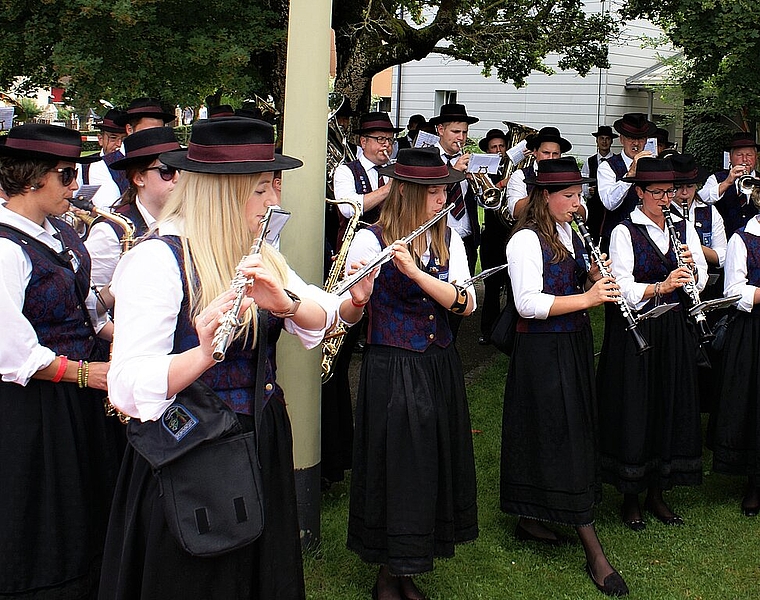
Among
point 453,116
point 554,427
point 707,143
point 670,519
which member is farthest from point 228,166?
point 707,143

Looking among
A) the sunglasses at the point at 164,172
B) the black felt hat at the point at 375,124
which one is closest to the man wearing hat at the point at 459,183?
the black felt hat at the point at 375,124

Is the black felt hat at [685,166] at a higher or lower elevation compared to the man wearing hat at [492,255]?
higher

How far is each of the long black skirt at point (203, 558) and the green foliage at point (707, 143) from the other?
16.7 meters

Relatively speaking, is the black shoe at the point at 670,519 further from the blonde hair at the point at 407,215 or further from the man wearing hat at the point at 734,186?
the man wearing hat at the point at 734,186

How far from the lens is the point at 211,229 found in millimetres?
2639

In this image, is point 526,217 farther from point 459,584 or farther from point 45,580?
point 45,580

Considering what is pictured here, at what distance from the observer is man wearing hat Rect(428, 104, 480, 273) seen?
7.56 m

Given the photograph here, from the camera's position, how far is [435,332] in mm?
4172

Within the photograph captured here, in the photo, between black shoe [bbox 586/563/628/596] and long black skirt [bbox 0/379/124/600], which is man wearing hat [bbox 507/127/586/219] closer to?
black shoe [bbox 586/563/628/596]

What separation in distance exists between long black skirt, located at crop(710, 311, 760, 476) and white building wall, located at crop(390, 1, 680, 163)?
18.6 metres

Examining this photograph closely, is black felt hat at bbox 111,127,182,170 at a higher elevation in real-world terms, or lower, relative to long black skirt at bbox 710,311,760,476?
higher

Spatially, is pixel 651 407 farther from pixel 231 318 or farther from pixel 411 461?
pixel 231 318

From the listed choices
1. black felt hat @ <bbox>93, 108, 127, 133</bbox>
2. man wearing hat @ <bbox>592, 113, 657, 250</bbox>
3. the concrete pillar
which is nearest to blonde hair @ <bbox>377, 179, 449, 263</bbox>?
the concrete pillar

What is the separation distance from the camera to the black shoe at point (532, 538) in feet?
16.4
